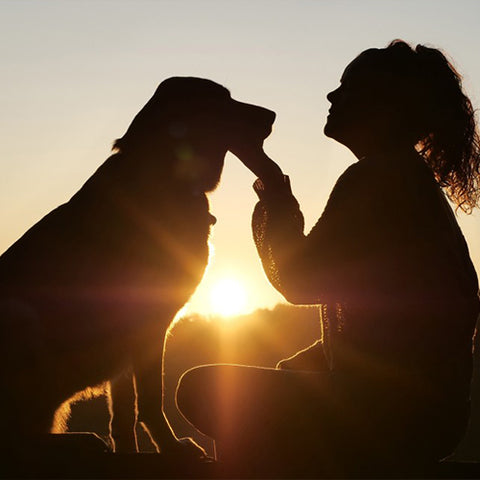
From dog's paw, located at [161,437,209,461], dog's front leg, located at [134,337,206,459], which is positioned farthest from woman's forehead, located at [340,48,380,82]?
dog's paw, located at [161,437,209,461]

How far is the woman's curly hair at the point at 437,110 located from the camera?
3.37m

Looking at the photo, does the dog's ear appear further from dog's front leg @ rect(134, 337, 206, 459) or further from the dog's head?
dog's front leg @ rect(134, 337, 206, 459)

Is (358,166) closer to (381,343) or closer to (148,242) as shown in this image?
(381,343)

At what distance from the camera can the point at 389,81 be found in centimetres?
338

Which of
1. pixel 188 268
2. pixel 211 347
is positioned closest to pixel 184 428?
pixel 211 347

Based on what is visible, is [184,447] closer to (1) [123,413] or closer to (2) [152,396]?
(2) [152,396]

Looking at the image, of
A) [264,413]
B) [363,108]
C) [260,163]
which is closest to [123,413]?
[264,413]

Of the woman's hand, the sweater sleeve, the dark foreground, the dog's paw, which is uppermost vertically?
the woman's hand

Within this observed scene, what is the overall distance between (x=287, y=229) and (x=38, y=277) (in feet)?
5.16

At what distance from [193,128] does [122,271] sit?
1.11 metres

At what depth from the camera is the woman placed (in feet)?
9.67

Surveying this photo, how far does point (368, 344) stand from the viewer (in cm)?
304

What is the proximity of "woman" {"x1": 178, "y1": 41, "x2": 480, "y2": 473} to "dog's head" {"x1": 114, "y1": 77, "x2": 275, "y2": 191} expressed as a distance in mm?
1444

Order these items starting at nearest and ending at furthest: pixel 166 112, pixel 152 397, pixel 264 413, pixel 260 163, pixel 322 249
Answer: pixel 264 413, pixel 322 249, pixel 260 163, pixel 152 397, pixel 166 112
